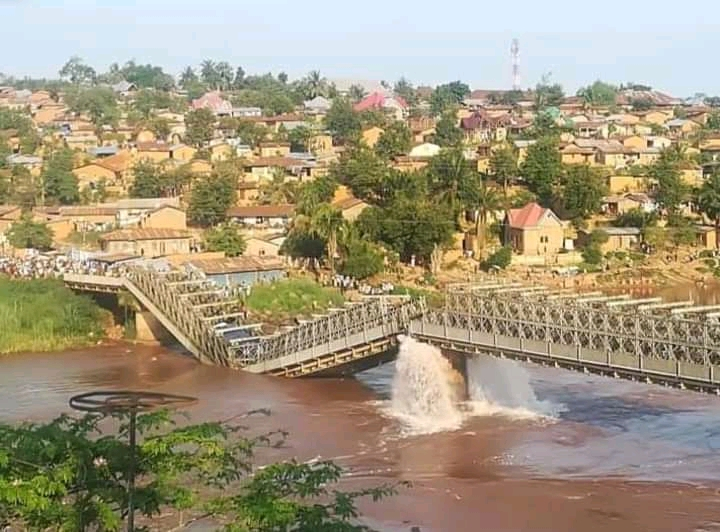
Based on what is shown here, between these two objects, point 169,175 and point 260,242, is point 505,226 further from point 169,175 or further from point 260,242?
point 169,175

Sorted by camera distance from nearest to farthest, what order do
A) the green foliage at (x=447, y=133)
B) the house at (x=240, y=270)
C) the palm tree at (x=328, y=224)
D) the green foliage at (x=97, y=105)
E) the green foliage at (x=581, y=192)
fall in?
the house at (x=240, y=270), the palm tree at (x=328, y=224), the green foliage at (x=581, y=192), the green foliage at (x=447, y=133), the green foliage at (x=97, y=105)

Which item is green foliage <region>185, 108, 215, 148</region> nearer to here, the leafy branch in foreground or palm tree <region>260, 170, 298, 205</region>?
palm tree <region>260, 170, 298, 205</region>

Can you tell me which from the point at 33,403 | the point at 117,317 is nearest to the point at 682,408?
the point at 33,403

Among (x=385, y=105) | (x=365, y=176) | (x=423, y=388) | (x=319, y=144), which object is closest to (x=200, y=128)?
(x=319, y=144)

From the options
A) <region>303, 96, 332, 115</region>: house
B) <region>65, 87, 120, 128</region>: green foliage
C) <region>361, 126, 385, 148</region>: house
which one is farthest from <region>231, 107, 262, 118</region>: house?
<region>361, 126, 385, 148</region>: house

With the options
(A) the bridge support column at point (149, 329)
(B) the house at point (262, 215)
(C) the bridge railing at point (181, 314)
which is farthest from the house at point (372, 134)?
(C) the bridge railing at point (181, 314)

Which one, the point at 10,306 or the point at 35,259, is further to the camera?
the point at 35,259

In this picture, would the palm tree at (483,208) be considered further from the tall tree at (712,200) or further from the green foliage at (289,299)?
the green foliage at (289,299)
